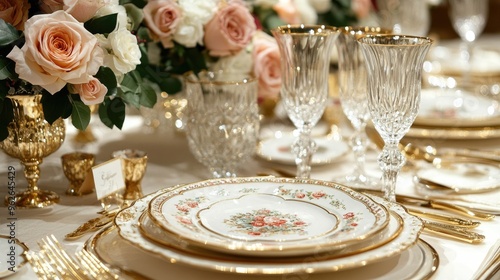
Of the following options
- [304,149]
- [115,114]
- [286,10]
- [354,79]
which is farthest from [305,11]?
[115,114]

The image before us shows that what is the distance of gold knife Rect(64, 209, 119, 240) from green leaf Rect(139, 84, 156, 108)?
0.27 metres

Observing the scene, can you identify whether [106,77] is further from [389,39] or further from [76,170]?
[389,39]

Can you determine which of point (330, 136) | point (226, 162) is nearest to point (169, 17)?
point (226, 162)

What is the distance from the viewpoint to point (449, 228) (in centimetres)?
111

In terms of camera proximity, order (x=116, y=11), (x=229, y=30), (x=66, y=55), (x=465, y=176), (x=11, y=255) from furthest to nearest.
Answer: (x=229, y=30) → (x=465, y=176) → (x=116, y=11) → (x=66, y=55) → (x=11, y=255)

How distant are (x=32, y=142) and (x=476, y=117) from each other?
107 centimetres

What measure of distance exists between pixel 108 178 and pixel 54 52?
260mm

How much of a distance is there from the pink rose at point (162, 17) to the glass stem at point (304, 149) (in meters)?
0.36

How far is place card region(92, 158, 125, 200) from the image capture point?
1.22 m

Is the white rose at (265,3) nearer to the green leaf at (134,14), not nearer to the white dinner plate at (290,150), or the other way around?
the white dinner plate at (290,150)

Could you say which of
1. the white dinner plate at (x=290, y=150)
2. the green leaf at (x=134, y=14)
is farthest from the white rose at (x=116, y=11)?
the white dinner plate at (x=290, y=150)

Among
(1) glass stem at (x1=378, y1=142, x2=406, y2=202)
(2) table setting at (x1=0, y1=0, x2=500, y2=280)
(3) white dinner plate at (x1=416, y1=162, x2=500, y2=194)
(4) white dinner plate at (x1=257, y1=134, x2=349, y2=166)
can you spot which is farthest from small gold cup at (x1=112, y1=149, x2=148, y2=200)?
(3) white dinner plate at (x1=416, y1=162, x2=500, y2=194)

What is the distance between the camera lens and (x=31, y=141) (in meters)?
1.25

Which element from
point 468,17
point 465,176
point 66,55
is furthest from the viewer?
point 468,17
